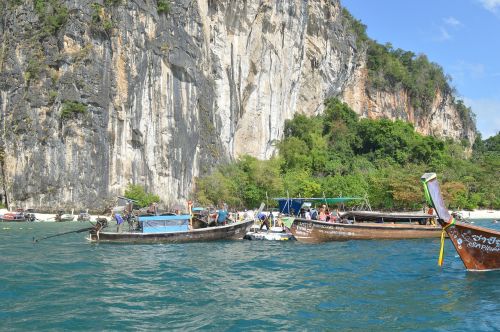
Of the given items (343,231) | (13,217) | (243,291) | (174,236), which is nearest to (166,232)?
(174,236)

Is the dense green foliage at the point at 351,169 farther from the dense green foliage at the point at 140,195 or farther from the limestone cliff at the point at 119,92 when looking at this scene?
the dense green foliage at the point at 140,195

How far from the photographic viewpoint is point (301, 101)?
8212 centimetres

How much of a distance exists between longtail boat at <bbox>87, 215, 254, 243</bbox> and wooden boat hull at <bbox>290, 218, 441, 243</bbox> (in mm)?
3331

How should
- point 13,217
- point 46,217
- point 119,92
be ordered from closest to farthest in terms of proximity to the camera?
point 13,217 → point 46,217 → point 119,92

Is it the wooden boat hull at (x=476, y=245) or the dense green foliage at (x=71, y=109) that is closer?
the wooden boat hull at (x=476, y=245)

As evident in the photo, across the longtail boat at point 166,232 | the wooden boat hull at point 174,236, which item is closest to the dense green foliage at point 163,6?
the longtail boat at point 166,232

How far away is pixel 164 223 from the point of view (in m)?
26.6

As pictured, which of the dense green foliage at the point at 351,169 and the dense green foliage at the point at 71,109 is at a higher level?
the dense green foliage at the point at 71,109

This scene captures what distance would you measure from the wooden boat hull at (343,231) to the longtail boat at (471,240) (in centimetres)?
1054

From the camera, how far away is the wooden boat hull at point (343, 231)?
85.9 ft

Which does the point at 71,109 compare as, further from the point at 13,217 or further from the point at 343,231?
the point at 343,231

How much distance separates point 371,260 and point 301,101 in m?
64.5

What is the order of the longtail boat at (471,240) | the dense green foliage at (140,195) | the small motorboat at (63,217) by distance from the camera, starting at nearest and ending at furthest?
1. the longtail boat at (471,240)
2. the small motorboat at (63,217)
3. the dense green foliage at (140,195)

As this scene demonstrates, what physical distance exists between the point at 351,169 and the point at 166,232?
1899 inches
